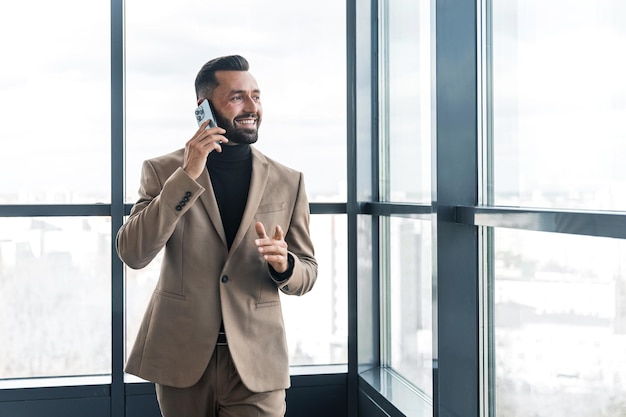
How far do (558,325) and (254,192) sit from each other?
0.99 m

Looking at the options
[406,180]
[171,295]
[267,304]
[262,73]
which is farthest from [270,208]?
[262,73]

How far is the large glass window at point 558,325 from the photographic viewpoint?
72.7 inches

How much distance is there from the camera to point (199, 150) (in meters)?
2.17

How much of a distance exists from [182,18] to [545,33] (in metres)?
2.08

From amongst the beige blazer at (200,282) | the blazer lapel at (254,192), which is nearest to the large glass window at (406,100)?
the blazer lapel at (254,192)

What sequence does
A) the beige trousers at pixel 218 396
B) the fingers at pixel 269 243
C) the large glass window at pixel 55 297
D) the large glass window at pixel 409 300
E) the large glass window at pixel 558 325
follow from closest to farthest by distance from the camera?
the large glass window at pixel 558 325 → the fingers at pixel 269 243 → the beige trousers at pixel 218 396 → the large glass window at pixel 409 300 → the large glass window at pixel 55 297

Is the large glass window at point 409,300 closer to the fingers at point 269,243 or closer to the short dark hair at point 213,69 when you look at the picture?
→ the fingers at point 269,243

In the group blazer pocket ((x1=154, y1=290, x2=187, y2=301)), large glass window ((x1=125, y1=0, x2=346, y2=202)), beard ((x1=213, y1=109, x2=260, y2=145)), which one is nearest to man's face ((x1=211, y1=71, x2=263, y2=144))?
beard ((x1=213, y1=109, x2=260, y2=145))

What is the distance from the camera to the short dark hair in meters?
2.31

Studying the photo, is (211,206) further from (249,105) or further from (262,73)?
(262,73)

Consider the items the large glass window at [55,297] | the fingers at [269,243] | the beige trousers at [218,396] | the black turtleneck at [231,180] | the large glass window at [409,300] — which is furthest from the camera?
the large glass window at [55,297]

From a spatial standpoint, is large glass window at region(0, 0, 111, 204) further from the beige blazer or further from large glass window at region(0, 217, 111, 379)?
the beige blazer

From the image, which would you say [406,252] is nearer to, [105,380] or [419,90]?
[419,90]

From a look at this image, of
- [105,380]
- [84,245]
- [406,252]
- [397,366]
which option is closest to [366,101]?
[406,252]
